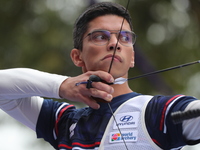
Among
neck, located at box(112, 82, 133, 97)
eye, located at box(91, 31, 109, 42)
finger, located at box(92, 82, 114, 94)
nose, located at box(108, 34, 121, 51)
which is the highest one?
eye, located at box(91, 31, 109, 42)

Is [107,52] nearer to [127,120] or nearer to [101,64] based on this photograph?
[101,64]

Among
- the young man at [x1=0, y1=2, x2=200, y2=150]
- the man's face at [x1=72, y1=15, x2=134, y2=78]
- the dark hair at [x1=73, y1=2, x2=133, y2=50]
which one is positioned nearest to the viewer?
the young man at [x1=0, y1=2, x2=200, y2=150]

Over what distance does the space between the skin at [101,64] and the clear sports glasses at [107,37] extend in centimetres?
2

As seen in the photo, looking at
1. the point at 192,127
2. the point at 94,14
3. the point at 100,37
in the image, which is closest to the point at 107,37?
the point at 100,37

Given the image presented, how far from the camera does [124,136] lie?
162 cm

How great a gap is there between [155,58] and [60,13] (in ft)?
3.47

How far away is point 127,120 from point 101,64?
256mm

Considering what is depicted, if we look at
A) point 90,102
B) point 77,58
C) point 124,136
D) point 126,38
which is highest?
point 126,38

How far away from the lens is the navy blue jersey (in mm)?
1518

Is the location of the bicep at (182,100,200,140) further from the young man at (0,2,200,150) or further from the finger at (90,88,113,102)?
the finger at (90,88,113,102)

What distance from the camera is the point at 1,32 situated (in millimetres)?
4359

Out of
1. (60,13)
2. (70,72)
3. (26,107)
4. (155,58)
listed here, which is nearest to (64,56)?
(70,72)

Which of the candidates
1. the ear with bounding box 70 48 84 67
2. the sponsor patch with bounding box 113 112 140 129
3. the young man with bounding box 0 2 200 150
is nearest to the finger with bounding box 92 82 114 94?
the young man with bounding box 0 2 200 150

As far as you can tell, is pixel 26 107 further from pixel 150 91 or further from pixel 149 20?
pixel 149 20
